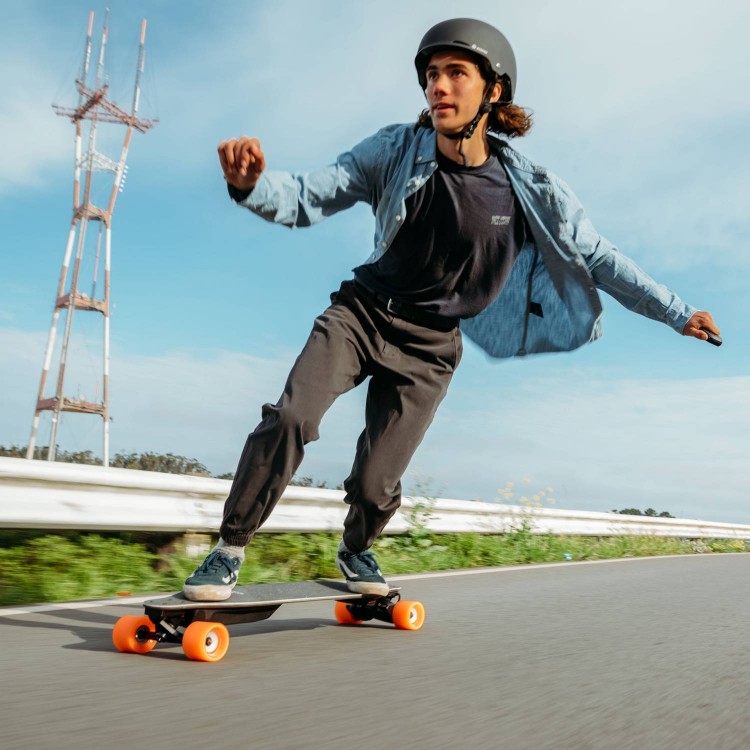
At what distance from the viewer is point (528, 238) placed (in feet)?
14.5

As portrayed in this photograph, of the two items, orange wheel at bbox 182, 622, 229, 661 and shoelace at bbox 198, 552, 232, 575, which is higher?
shoelace at bbox 198, 552, 232, 575

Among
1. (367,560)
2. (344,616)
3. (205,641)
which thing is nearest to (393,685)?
(205,641)

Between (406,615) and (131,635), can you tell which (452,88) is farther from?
(131,635)

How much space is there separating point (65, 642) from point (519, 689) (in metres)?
1.55

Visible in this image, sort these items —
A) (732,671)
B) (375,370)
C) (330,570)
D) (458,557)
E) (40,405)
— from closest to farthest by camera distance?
(732,671) → (375,370) → (330,570) → (458,557) → (40,405)

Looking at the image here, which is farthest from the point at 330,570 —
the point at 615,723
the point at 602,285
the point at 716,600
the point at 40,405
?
the point at 40,405

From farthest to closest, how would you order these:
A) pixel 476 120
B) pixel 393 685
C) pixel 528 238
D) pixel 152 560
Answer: pixel 152 560 → pixel 528 238 → pixel 476 120 → pixel 393 685

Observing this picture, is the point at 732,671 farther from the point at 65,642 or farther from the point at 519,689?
the point at 65,642

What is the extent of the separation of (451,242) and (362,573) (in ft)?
4.72

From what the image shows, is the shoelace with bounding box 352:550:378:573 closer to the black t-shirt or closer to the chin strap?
the black t-shirt

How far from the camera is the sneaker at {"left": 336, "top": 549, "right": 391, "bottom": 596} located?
4059 mm

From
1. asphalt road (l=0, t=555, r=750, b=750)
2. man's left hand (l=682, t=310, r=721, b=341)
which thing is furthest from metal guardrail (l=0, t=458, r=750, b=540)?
man's left hand (l=682, t=310, r=721, b=341)

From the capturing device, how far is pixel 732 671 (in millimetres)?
3309

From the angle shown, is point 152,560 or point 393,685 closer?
point 393,685
